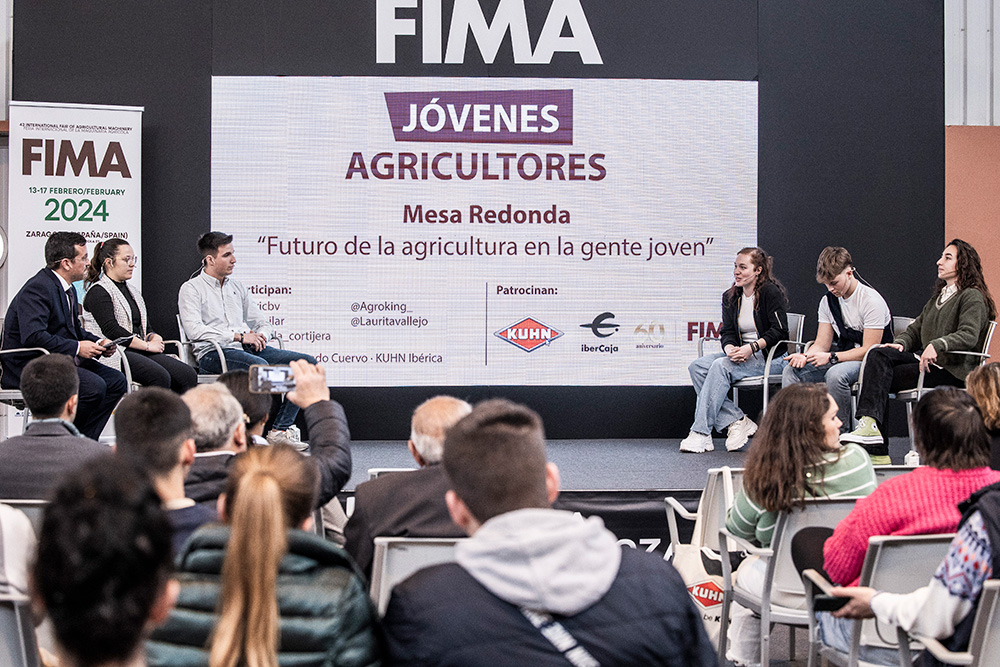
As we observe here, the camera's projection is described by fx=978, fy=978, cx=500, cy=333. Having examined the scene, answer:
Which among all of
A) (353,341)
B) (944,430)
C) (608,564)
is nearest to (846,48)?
(353,341)

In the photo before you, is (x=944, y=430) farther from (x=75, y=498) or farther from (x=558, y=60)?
(x=558, y=60)

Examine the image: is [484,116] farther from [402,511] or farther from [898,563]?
[898,563]

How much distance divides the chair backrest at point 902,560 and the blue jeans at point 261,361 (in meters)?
3.85

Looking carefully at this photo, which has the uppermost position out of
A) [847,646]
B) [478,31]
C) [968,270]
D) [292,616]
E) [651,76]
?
[478,31]

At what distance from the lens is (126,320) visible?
212 inches

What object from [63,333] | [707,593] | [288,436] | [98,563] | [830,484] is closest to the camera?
[98,563]

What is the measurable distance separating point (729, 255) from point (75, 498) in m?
5.83

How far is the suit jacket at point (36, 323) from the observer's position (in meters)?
4.77

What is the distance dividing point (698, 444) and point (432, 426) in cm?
360

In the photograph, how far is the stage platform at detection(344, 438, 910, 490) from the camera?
457 cm

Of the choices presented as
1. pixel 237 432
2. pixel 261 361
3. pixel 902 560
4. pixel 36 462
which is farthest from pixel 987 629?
pixel 261 361

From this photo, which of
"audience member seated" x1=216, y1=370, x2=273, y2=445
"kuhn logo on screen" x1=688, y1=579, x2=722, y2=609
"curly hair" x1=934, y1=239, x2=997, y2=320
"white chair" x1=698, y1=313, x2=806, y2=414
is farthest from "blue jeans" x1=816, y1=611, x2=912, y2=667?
"curly hair" x1=934, y1=239, x2=997, y2=320

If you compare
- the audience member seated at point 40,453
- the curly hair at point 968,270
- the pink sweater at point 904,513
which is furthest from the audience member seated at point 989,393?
the curly hair at point 968,270

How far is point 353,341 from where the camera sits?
20.6 feet
